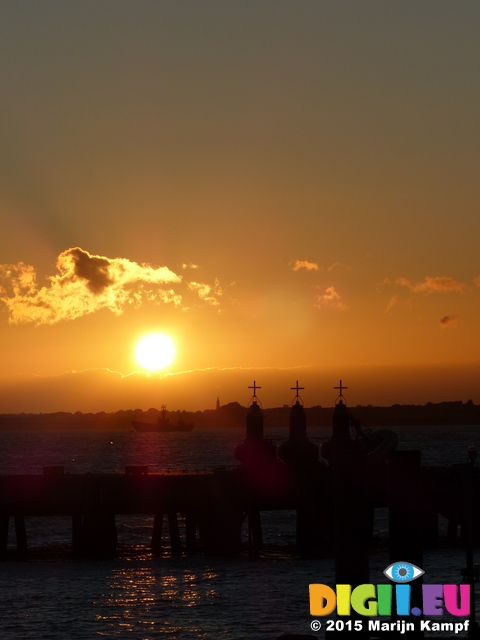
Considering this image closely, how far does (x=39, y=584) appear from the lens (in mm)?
42781

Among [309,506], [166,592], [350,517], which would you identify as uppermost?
[350,517]

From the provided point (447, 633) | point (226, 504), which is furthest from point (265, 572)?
point (447, 633)

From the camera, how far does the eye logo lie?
66.8 feet

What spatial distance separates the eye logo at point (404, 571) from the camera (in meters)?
20.4

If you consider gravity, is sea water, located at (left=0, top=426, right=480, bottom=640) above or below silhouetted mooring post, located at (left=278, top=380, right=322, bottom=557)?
below

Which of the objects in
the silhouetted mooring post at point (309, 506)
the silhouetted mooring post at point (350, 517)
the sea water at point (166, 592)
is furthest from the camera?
the silhouetted mooring post at point (309, 506)

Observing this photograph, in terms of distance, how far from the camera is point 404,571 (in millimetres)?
20531

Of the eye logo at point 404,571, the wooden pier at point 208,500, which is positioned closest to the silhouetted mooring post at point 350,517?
the eye logo at point 404,571

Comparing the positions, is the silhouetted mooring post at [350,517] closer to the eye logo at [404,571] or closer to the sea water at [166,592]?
the eye logo at [404,571]

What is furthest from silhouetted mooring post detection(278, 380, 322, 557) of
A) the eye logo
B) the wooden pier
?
the eye logo

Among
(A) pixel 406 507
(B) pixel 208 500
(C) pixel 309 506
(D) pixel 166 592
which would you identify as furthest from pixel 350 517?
(B) pixel 208 500

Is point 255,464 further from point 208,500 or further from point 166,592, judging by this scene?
point 166,592

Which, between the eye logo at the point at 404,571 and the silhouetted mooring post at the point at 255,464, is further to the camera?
the silhouetted mooring post at the point at 255,464

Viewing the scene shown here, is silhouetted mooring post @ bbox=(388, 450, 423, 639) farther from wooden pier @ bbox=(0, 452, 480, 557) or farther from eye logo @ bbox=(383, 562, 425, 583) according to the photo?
wooden pier @ bbox=(0, 452, 480, 557)
